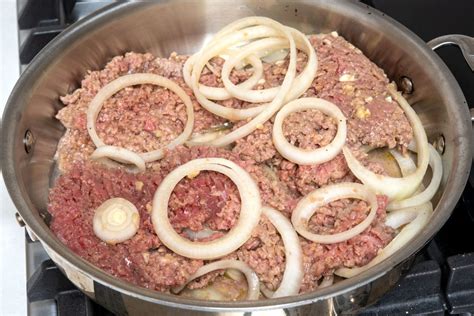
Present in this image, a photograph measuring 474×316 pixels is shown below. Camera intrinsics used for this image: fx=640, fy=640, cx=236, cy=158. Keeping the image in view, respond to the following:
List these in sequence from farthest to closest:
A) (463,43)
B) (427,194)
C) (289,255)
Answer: (463,43) → (427,194) → (289,255)

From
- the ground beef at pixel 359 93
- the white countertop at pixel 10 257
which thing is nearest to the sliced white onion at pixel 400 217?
the ground beef at pixel 359 93

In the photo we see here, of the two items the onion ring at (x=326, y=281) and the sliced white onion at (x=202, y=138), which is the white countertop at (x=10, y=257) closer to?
the sliced white onion at (x=202, y=138)

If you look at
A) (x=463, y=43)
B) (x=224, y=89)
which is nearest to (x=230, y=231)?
A: (x=224, y=89)

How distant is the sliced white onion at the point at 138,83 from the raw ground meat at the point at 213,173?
2cm

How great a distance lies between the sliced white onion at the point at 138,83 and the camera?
162cm

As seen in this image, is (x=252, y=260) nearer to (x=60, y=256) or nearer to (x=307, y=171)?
(x=307, y=171)

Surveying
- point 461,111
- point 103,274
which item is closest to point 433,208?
point 461,111

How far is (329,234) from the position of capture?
1.45 metres

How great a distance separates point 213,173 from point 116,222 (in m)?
0.25

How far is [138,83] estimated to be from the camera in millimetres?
1707

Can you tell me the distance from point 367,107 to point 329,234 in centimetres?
38

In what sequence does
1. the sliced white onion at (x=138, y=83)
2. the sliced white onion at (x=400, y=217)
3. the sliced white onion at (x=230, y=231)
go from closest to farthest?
the sliced white onion at (x=230, y=231)
the sliced white onion at (x=400, y=217)
the sliced white onion at (x=138, y=83)

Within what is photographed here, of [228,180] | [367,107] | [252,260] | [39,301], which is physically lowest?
[39,301]

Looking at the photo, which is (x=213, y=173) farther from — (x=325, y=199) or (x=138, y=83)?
(x=138, y=83)
